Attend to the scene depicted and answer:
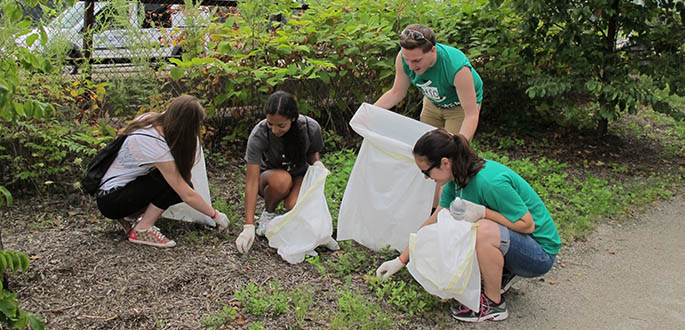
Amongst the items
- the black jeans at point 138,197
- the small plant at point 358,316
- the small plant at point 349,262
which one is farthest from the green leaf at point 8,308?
the small plant at point 349,262

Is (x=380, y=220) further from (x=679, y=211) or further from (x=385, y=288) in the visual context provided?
(x=679, y=211)

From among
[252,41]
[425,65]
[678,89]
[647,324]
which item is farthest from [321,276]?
[678,89]

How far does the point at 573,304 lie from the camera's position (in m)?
3.46

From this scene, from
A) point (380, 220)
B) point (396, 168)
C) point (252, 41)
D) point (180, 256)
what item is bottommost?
point (180, 256)

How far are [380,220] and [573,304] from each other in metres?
1.22

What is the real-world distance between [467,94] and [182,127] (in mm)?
1638

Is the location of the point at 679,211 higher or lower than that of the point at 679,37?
lower

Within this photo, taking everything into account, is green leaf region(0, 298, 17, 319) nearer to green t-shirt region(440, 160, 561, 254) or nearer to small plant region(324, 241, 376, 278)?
small plant region(324, 241, 376, 278)

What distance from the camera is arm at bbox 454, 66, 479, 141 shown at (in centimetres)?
349

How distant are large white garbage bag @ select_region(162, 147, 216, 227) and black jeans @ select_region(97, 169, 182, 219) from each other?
0.23 m

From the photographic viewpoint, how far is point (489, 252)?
300 centimetres

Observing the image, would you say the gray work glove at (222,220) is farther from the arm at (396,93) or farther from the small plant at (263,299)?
the arm at (396,93)

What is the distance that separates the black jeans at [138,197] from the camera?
3.52 metres

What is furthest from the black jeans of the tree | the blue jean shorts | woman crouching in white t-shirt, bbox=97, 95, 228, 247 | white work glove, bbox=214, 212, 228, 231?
the tree
